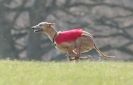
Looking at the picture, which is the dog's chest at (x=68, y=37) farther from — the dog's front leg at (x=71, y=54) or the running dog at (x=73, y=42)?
the dog's front leg at (x=71, y=54)

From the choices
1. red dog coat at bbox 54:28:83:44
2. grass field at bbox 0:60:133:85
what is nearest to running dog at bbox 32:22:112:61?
red dog coat at bbox 54:28:83:44

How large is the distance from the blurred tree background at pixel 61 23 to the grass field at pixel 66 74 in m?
14.4

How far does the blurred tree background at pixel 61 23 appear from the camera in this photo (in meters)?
26.5

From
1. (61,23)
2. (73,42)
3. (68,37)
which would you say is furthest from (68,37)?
(61,23)

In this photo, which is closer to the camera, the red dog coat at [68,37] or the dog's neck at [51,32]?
the red dog coat at [68,37]

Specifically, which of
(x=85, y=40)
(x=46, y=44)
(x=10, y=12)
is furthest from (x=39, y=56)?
(x=85, y=40)

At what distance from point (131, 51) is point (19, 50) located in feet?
16.7

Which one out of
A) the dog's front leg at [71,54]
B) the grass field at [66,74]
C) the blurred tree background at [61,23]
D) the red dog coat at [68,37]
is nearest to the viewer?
the grass field at [66,74]

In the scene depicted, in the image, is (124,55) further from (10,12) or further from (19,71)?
(19,71)

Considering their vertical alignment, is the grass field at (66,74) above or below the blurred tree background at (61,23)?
above

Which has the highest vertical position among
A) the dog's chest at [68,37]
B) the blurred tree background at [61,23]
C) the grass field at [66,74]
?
the dog's chest at [68,37]

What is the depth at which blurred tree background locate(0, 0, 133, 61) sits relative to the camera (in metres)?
26.5

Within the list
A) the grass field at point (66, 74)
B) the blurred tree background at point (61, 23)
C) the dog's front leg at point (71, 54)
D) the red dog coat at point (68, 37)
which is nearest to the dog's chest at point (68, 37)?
the red dog coat at point (68, 37)

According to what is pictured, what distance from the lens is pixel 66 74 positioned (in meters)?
10.4
